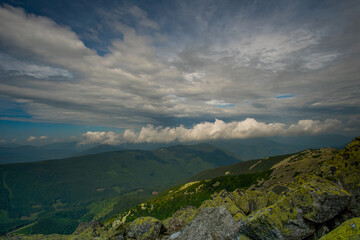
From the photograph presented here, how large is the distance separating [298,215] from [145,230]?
81.1ft

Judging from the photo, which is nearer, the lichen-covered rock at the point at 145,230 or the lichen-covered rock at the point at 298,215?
the lichen-covered rock at the point at 298,215

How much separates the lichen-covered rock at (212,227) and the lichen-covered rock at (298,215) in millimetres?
2873

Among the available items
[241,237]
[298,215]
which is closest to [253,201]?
[241,237]

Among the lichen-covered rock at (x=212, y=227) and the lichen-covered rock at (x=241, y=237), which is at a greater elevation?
the lichen-covered rock at (x=241, y=237)

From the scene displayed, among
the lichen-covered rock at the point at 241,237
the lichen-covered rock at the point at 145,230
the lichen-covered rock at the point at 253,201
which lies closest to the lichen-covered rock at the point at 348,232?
Result: the lichen-covered rock at the point at 241,237

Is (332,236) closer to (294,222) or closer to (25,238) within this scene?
(294,222)

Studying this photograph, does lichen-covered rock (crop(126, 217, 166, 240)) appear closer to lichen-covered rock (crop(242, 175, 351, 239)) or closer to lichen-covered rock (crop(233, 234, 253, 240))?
lichen-covered rock (crop(233, 234, 253, 240))

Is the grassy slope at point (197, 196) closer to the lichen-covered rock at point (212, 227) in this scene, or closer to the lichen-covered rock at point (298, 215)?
the lichen-covered rock at point (212, 227)

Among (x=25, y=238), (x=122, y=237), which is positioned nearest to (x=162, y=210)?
(x=122, y=237)

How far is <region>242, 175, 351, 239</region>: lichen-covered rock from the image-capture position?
15.0 metres

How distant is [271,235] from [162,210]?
643 feet

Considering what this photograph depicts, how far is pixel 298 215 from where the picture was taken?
613 inches

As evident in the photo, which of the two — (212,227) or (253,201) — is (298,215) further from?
(253,201)

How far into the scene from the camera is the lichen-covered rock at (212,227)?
1839 cm
